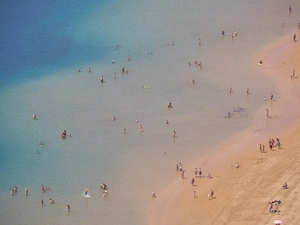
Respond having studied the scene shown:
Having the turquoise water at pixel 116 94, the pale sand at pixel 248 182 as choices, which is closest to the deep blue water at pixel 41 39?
the turquoise water at pixel 116 94

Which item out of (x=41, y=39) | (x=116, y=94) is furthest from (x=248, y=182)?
(x=41, y=39)

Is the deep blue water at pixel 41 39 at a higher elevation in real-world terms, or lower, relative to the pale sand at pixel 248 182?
higher

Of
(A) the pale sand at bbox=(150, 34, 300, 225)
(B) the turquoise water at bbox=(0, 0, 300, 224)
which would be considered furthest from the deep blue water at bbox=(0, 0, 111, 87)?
(A) the pale sand at bbox=(150, 34, 300, 225)

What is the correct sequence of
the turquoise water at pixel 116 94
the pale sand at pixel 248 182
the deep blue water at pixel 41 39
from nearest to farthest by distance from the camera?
the pale sand at pixel 248 182 < the turquoise water at pixel 116 94 < the deep blue water at pixel 41 39

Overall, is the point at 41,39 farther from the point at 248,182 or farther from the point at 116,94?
the point at 248,182

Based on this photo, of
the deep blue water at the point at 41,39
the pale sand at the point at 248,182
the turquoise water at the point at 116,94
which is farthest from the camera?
the deep blue water at the point at 41,39

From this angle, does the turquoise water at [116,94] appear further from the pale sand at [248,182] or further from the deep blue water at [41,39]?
the pale sand at [248,182]
